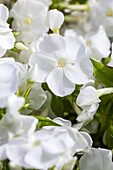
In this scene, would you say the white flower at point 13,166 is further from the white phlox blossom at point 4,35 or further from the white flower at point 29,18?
the white flower at point 29,18

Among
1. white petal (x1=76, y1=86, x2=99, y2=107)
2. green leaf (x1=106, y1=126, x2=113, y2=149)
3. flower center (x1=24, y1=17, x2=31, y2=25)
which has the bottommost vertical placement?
green leaf (x1=106, y1=126, x2=113, y2=149)

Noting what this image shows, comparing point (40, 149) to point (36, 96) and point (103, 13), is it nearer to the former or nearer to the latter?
point (36, 96)

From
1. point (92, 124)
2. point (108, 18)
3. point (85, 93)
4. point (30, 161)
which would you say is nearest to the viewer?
A: point (30, 161)

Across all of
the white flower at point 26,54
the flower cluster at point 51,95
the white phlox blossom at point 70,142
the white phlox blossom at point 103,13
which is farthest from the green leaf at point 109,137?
the white phlox blossom at point 103,13

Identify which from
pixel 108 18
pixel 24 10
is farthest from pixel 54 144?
pixel 108 18

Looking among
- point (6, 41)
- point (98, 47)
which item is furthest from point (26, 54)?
point (98, 47)

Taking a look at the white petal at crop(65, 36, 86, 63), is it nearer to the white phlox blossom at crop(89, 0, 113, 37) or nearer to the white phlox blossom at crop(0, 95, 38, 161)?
the white phlox blossom at crop(0, 95, 38, 161)

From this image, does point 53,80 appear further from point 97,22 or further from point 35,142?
point 97,22

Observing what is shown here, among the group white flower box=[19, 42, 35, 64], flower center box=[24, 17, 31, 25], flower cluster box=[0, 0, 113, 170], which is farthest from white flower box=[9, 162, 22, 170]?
flower center box=[24, 17, 31, 25]

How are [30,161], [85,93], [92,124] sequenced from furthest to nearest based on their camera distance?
[92,124]
[85,93]
[30,161]
